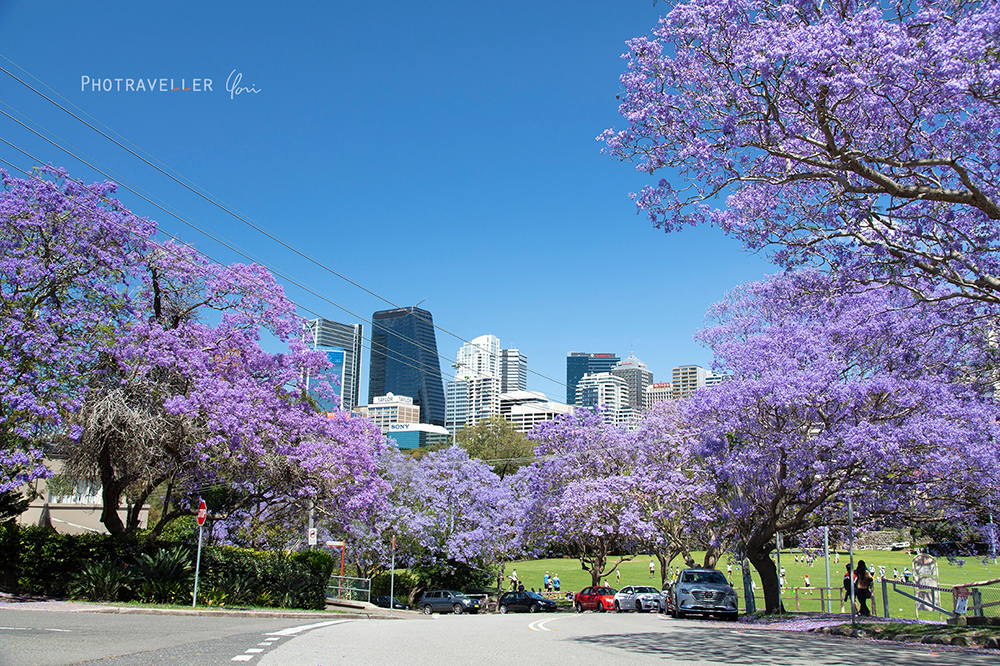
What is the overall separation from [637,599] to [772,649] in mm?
22188

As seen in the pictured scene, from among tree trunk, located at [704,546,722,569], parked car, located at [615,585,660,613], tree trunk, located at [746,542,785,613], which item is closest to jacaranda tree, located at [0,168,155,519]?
tree trunk, located at [746,542,785,613]

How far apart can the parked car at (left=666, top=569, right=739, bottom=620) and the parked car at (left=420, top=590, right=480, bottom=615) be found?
1442cm

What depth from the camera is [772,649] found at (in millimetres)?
11758

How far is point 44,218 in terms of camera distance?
19.2 m

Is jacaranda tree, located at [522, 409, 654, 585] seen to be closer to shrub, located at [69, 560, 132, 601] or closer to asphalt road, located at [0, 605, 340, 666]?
shrub, located at [69, 560, 132, 601]

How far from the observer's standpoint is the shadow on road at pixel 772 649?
9.98 meters

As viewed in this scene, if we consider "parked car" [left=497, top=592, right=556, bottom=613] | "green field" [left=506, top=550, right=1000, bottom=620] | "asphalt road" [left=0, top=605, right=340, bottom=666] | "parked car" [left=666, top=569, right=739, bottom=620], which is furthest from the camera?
"green field" [left=506, top=550, right=1000, bottom=620]

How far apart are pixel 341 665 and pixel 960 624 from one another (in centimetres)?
1184

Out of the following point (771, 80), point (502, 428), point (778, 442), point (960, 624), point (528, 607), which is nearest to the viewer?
point (771, 80)

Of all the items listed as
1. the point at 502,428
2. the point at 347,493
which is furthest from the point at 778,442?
the point at 502,428

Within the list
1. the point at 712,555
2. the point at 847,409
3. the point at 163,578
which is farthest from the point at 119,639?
the point at 712,555

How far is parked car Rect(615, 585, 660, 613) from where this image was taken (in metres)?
32.9

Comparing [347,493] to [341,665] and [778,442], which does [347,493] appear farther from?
[341,665]

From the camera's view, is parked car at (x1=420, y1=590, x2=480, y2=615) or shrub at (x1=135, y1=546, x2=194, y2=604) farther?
parked car at (x1=420, y1=590, x2=480, y2=615)
